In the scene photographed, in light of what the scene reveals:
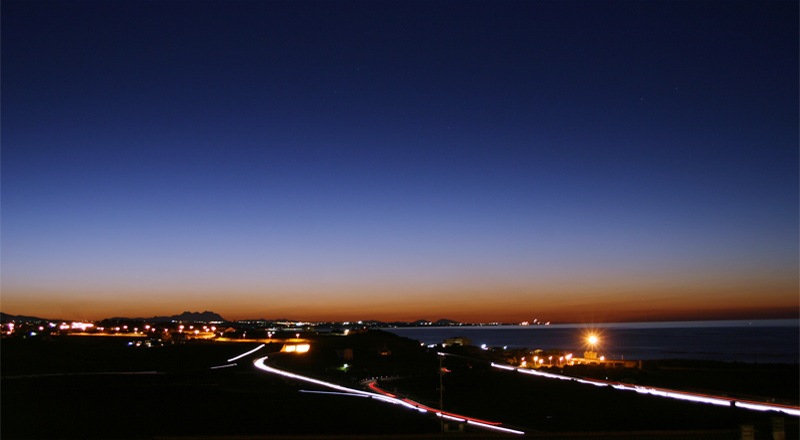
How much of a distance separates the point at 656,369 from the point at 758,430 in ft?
119

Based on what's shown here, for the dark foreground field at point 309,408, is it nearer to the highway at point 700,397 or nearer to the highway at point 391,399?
the highway at point 391,399

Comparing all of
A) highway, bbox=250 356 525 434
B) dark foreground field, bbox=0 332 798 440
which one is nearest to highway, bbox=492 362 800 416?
dark foreground field, bbox=0 332 798 440

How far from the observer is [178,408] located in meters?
26.7

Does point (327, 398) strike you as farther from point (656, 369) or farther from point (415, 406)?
point (656, 369)

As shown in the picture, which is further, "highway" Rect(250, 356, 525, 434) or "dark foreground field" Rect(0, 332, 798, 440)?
"highway" Rect(250, 356, 525, 434)

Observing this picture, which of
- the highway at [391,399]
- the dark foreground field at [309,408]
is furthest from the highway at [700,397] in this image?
the highway at [391,399]

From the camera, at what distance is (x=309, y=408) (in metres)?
26.9

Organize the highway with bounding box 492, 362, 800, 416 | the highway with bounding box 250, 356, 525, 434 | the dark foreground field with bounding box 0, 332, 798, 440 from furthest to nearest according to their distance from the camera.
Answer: the highway with bounding box 492, 362, 800, 416
the highway with bounding box 250, 356, 525, 434
the dark foreground field with bounding box 0, 332, 798, 440

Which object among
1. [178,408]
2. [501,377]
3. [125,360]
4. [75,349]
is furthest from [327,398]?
[75,349]

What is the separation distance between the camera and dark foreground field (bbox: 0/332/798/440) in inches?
834

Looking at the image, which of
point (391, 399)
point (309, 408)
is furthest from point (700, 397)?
point (309, 408)

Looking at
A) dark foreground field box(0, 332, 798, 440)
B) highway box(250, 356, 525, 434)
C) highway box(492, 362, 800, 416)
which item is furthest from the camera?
highway box(492, 362, 800, 416)

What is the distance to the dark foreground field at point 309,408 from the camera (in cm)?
2117

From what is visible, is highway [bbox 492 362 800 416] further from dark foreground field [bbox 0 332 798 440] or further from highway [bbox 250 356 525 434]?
highway [bbox 250 356 525 434]
